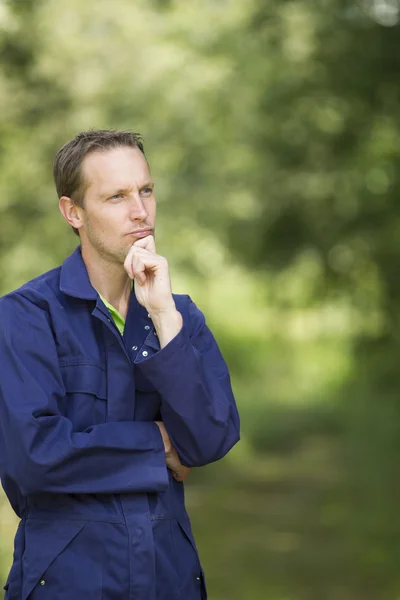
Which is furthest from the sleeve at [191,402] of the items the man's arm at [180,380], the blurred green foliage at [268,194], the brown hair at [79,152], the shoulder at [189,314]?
the blurred green foliage at [268,194]

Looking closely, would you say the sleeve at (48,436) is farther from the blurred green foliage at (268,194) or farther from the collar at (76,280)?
the blurred green foliage at (268,194)

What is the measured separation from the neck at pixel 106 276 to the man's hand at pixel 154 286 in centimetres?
10

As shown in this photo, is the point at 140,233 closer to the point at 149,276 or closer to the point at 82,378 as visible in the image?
the point at 149,276

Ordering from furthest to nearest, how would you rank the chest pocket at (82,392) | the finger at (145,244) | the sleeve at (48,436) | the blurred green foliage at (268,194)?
the blurred green foliage at (268,194) → the finger at (145,244) → the chest pocket at (82,392) → the sleeve at (48,436)

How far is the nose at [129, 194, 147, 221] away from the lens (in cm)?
273

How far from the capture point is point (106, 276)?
2826 mm

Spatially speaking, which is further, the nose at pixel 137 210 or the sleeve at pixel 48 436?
the nose at pixel 137 210

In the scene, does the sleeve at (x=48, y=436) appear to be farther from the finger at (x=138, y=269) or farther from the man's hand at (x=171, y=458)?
the finger at (x=138, y=269)

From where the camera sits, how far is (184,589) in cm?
269

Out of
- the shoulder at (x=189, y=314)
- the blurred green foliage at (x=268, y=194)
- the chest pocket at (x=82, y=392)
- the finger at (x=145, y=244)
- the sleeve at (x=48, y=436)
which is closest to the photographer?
the sleeve at (x=48, y=436)

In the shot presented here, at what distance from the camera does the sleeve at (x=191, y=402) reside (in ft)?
8.41

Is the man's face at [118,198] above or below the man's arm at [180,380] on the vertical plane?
above

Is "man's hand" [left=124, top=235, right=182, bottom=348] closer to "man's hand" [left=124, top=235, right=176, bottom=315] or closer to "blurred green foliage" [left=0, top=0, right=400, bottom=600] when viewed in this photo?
"man's hand" [left=124, top=235, right=176, bottom=315]

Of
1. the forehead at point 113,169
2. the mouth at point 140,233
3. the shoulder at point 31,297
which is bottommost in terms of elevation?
the shoulder at point 31,297
